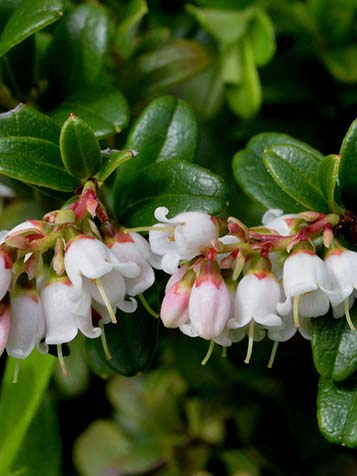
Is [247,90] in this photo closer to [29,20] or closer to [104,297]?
[29,20]

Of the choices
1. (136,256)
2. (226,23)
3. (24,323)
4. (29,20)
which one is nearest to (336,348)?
(136,256)

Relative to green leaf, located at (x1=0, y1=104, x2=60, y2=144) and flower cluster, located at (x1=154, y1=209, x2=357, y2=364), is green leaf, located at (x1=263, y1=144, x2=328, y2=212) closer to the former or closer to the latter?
flower cluster, located at (x1=154, y1=209, x2=357, y2=364)

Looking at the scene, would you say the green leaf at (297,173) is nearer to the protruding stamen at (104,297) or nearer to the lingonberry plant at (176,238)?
the lingonberry plant at (176,238)

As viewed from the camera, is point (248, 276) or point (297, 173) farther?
point (297, 173)

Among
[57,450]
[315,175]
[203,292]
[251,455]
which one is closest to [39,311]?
[203,292]

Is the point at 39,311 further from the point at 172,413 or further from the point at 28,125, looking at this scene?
the point at 172,413

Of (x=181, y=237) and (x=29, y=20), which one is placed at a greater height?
(x=29, y=20)
